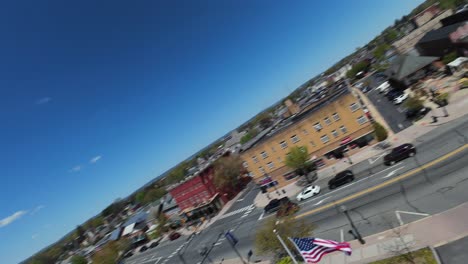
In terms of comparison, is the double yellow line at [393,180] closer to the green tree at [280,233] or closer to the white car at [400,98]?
the green tree at [280,233]

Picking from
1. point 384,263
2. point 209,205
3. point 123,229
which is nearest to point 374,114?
point 209,205

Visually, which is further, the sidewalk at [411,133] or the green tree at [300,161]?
the green tree at [300,161]

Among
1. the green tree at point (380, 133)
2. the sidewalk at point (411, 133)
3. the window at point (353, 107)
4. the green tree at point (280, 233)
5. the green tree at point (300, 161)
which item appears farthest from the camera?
the green tree at point (300, 161)

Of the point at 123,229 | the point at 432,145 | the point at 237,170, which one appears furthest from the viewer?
the point at 123,229

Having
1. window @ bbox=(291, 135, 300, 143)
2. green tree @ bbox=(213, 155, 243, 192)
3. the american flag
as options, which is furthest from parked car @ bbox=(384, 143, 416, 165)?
green tree @ bbox=(213, 155, 243, 192)

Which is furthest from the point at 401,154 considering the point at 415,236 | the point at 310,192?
the point at 415,236

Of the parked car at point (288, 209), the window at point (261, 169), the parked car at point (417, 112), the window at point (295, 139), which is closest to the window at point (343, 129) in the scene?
the window at point (295, 139)

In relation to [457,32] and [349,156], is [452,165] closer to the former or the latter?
[349,156]
